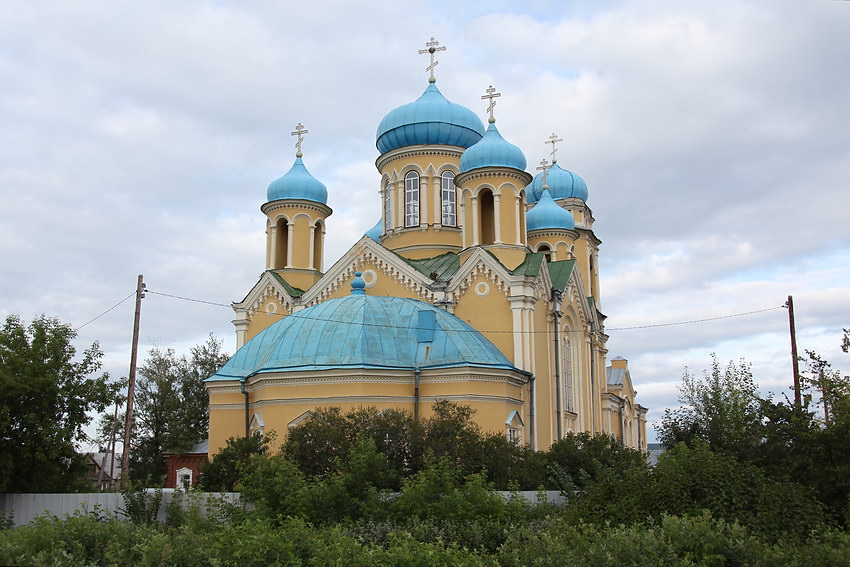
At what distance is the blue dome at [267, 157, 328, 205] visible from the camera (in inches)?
1089

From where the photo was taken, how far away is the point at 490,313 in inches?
902

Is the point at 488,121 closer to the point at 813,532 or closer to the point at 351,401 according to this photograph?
the point at 351,401

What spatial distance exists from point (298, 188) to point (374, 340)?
31.1 ft

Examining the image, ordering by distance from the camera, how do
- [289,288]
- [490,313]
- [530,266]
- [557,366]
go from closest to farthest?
[490,313]
[530,266]
[557,366]
[289,288]

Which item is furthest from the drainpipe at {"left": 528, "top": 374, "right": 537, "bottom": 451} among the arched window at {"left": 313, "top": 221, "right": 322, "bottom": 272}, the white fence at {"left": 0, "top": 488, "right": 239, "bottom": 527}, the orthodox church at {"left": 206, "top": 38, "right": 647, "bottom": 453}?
the white fence at {"left": 0, "top": 488, "right": 239, "bottom": 527}

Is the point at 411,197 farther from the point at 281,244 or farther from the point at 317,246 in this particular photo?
the point at 281,244

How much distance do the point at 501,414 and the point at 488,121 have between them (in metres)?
9.99

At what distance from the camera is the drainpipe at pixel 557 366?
2289cm

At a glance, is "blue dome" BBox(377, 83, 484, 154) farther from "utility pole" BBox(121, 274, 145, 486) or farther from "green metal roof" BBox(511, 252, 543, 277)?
"utility pole" BBox(121, 274, 145, 486)

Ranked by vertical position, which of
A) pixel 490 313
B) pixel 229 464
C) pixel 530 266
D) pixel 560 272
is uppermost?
pixel 560 272

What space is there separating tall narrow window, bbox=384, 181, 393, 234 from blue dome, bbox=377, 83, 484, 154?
134cm

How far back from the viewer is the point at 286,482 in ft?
43.2

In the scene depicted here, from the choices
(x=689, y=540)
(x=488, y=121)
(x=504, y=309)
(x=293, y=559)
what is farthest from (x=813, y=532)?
(x=488, y=121)

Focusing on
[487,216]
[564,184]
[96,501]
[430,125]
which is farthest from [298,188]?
[96,501]
